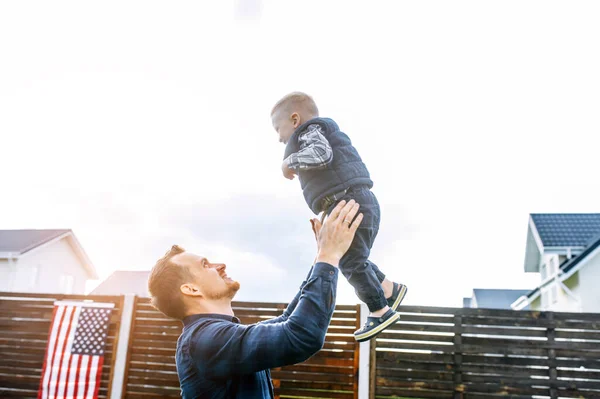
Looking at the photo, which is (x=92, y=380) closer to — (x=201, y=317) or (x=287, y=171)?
(x=201, y=317)

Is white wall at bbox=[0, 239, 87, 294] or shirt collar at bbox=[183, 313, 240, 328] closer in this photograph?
shirt collar at bbox=[183, 313, 240, 328]

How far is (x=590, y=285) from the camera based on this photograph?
396 inches

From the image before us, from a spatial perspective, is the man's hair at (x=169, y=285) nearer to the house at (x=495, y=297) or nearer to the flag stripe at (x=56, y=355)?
the flag stripe at (x=56, y=355)

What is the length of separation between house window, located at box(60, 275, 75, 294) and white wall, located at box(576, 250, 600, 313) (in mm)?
15593

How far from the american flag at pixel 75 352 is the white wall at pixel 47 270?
9.43 metres

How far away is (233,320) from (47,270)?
16745mm

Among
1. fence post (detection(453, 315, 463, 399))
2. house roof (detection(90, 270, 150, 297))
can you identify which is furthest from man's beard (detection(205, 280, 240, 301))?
house roof (detection(90, 270, 150, 297))

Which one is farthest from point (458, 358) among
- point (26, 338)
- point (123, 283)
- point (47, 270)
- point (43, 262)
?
point (123, 283)

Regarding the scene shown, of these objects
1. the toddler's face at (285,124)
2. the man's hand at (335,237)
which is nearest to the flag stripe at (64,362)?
the toddler's face at (285,124)

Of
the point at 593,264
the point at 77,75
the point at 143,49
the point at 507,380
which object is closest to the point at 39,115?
the point at 77,75

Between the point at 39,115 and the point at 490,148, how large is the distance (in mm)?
6288

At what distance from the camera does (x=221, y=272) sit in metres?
2.02

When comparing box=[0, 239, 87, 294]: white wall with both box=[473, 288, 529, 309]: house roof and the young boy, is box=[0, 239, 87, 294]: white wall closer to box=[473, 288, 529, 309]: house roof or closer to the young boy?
the young boy

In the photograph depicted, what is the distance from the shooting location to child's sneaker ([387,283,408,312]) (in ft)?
7.23
